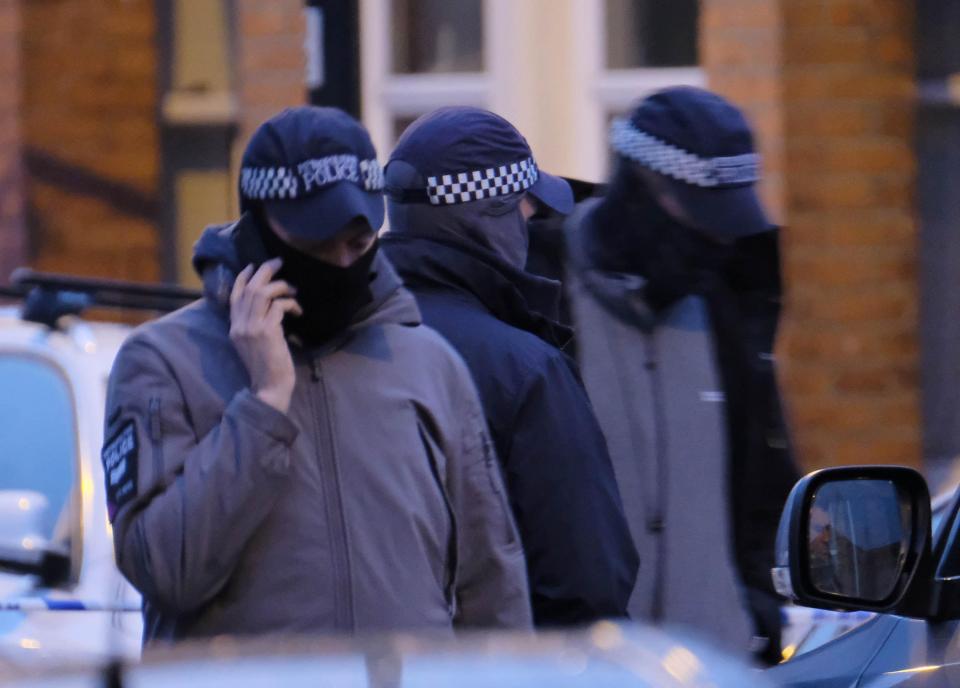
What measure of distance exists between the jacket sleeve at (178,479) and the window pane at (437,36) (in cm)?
499

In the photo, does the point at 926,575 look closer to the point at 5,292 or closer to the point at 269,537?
the point at 269,537

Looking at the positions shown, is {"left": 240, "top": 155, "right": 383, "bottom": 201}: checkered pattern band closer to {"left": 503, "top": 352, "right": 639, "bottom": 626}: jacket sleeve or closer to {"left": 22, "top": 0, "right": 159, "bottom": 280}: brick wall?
{"left": 503, "top": 352, "right": 639, "bottom": 626}: jacket sleeve

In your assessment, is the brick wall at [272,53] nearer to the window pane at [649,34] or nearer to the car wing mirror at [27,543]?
the window pane at [649,34]

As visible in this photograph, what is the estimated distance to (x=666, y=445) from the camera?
3.66 meters

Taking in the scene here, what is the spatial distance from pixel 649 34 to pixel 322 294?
4870 mm

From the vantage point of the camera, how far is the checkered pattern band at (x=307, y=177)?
2893 mm

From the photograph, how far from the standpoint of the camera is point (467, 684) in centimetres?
168

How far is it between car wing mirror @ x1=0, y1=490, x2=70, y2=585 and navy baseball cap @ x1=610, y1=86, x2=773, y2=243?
1.53 metres

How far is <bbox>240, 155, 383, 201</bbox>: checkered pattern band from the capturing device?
2.89 metres

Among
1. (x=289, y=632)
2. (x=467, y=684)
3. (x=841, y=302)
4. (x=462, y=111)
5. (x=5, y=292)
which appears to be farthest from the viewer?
(x=841, y=302)

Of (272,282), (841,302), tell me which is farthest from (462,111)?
(841,302)

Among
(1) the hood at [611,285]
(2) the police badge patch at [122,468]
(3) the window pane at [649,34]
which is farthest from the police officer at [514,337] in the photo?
(3) the window pane at [649,34]

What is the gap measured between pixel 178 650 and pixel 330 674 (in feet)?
0.63

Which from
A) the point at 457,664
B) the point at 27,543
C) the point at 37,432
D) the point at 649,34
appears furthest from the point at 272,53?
the point at 457,664
